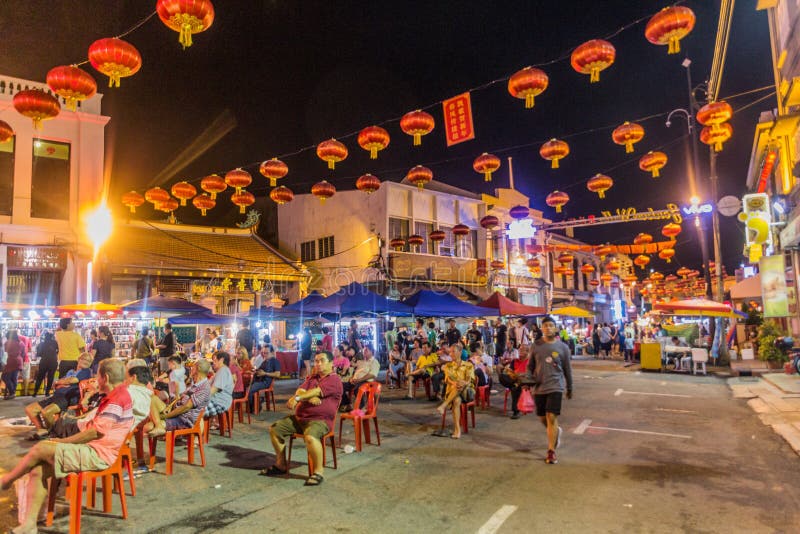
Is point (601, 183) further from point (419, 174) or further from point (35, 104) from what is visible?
point (35, 104)

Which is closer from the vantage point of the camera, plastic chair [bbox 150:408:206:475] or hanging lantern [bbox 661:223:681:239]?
plastic chair [bbox 150:408:206:475]

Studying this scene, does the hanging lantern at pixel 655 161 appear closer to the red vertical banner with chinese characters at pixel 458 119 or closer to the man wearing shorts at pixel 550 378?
the red vertical banner with chinese characters at pixel 458 119

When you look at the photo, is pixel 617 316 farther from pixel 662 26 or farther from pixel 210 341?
pixel 662 26

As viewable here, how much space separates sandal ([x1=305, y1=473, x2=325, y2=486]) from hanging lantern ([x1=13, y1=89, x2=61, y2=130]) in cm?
763

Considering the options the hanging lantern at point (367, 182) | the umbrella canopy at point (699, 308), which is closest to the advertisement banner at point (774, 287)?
the umbrella canopy at point (699, 308)

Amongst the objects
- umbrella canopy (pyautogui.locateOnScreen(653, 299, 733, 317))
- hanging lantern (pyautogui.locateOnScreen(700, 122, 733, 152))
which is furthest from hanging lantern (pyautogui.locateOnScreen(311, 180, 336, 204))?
umbrella canopy (pyautogui.locateOnScreen(653, 299, 733, 317))

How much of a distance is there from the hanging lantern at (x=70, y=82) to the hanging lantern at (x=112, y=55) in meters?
0.93

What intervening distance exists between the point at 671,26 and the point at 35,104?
1026 centimetres

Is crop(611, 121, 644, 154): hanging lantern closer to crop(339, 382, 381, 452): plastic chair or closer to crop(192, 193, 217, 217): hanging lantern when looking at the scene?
crop(339, 382, 381, 452): plastic chair

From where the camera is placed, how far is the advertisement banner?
15945mm

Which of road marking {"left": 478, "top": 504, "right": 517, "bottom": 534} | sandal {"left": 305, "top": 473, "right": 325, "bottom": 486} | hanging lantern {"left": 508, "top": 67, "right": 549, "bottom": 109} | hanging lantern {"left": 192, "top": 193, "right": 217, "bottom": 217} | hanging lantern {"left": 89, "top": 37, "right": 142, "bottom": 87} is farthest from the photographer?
hanging lantern {"left": 192, "top": 193, "right": 217, "bottom": 217}

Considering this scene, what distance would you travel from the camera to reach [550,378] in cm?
719

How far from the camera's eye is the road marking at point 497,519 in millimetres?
4605

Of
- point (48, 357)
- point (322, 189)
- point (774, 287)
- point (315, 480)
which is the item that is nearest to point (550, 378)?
point (315, 480)
